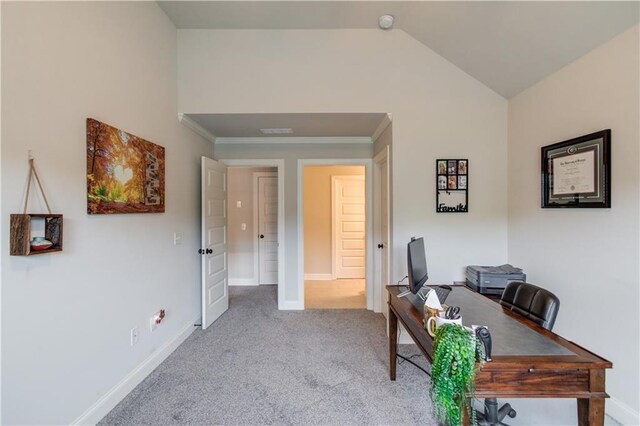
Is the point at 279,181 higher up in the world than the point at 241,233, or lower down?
higher up

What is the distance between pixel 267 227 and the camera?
4.96 metres

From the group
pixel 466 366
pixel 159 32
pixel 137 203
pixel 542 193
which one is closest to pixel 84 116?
pixel 137 203

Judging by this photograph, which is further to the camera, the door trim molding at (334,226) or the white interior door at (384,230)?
the door trim molding at (334,226)

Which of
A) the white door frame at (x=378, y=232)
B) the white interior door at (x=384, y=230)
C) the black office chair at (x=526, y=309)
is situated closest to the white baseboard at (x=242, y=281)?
the white door frame at (x=378, y=232)

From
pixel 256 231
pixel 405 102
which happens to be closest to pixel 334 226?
pixel 256 231

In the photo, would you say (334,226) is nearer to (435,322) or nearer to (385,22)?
(385,22)

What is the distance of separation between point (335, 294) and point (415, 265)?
109 inches

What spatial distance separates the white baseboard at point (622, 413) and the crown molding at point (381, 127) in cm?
264

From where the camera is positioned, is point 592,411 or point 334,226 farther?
point 334,226

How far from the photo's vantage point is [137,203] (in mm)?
2127

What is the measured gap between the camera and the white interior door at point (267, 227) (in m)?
4.94

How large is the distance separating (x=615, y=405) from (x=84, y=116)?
375cm

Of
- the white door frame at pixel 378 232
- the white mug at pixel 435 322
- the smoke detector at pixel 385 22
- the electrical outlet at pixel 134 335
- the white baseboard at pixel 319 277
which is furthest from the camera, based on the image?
the white baseboard at pixel 319 277

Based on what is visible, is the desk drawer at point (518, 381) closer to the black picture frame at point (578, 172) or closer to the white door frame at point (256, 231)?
the black picture frame at point (578, 172)
